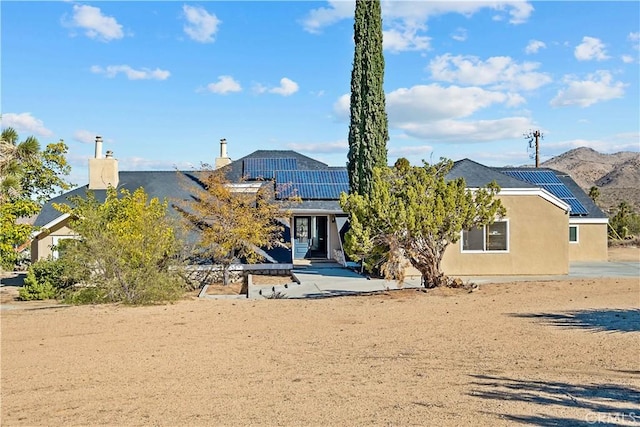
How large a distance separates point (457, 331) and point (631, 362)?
340 cm

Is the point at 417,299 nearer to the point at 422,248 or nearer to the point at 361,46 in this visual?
the point at 422,248

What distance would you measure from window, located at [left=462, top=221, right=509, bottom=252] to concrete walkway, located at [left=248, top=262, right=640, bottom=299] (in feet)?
4.19

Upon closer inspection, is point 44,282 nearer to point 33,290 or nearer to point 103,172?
point 33,290

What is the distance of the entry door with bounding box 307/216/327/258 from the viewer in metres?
29.5

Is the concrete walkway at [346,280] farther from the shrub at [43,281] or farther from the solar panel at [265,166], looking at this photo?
the shrub at [43,281]

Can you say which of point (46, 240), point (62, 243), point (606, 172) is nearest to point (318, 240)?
point (46, 240)

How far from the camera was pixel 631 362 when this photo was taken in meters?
8.28

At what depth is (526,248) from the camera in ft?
74.8

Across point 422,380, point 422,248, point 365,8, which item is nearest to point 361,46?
point 365,8

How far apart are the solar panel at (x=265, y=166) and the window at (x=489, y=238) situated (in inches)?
440

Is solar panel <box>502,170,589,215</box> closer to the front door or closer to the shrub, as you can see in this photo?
the front door

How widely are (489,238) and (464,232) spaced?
115cm

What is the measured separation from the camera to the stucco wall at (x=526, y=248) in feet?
73.9

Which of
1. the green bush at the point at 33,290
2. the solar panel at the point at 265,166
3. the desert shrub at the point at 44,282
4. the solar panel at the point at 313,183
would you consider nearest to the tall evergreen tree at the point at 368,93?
the solar panel at the point at 313,183
